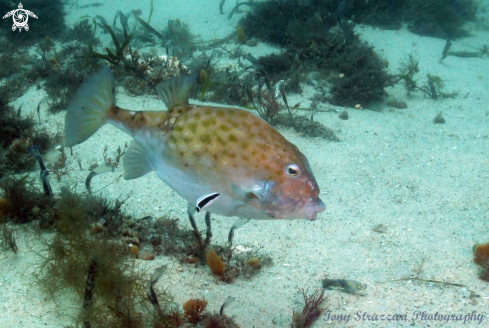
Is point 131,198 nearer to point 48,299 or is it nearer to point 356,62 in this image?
point 48,299

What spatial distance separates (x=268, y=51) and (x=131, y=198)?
8.68 metres

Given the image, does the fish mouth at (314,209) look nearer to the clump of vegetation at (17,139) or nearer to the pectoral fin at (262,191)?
the pectoral fin at (262,191)

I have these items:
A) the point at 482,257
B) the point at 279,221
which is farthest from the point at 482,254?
the point at 279,221

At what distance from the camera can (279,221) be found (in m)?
5.03

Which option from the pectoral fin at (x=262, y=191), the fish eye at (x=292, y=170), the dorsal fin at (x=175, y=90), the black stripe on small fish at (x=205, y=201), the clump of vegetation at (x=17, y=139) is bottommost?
the clump of vegetation at (x=17, y=139)

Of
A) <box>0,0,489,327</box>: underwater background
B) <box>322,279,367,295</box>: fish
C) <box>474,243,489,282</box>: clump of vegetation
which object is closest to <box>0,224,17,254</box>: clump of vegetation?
<box>0,0,489,327</box>: underwater background

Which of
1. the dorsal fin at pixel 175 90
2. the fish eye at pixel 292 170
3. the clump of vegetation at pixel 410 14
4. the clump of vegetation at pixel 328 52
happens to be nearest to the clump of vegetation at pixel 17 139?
the dorsal fin at pixel 175 90

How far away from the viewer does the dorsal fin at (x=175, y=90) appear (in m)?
2.30

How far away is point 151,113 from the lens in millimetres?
2320

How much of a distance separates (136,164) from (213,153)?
619 mm

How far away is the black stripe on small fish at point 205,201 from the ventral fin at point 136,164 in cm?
69

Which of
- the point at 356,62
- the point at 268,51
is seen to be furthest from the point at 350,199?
the point at 268,51

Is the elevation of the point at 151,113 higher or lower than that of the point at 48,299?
higher

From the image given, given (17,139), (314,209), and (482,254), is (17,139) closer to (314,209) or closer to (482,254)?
(314,209)
